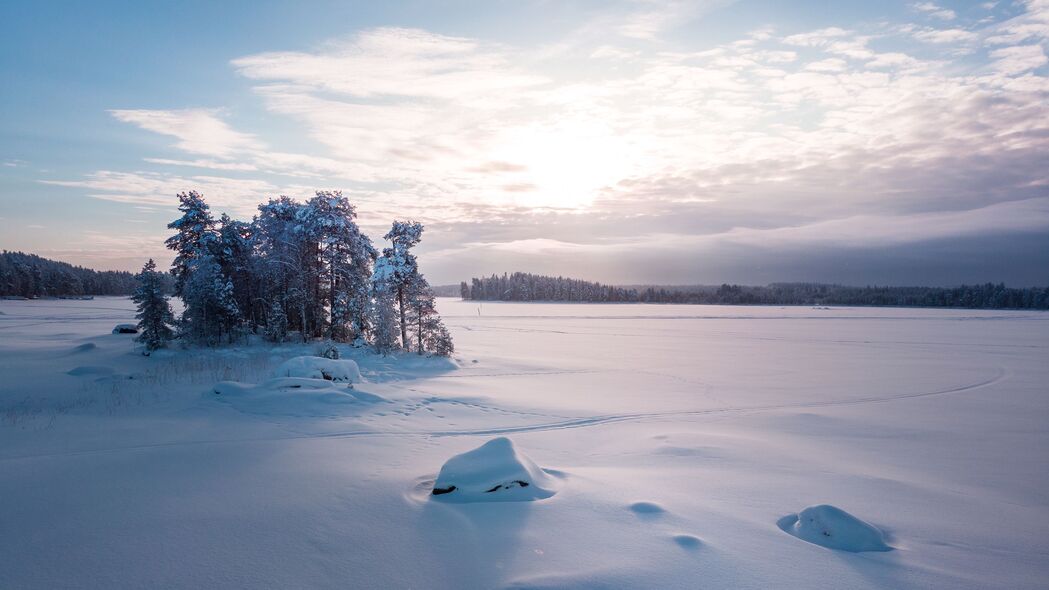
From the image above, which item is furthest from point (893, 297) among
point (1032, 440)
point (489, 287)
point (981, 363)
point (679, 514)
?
point (679, 514)

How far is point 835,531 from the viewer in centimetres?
614

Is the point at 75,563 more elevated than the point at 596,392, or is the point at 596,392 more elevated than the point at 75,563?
the point at 75,563

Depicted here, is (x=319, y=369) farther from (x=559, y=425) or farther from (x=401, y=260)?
(x=401, y=260)

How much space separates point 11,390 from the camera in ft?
55.3

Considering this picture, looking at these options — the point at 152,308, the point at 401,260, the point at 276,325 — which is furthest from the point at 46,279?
the point at 401,260

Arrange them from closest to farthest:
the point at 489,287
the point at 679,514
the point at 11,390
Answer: the point at 679,514 < the point at 11,390 < the point at 489,287

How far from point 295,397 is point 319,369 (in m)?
3.13

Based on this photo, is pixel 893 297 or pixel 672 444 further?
pixel 893 297

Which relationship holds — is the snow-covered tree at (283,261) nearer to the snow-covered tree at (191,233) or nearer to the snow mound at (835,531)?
the snow-covered tree at (191,233)

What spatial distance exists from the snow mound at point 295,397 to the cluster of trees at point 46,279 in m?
134

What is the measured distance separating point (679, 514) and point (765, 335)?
47.8 meters

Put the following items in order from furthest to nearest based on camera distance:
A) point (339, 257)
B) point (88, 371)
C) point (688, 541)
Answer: point (339, 257) < point (88, 371) < point (688, 541)

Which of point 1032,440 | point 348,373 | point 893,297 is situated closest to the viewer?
point 1032,440

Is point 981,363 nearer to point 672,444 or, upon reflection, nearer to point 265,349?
point 672,444
